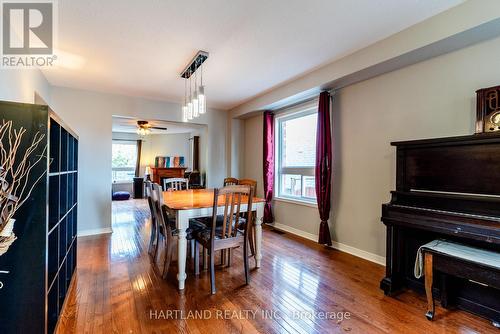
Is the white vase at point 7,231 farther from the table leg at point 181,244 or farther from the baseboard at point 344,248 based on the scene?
the baseboard at point 344,248

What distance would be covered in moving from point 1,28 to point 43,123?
5.41 ft

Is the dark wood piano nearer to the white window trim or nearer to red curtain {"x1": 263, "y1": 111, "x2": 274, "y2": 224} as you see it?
the white window trim

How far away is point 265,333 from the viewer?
168 centimetres

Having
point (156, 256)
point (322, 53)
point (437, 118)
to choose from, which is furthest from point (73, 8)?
point (437, 118)

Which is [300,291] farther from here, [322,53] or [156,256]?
[322,53]

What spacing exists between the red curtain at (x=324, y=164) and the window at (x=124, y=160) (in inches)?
316

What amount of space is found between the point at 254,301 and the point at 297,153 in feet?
8.98

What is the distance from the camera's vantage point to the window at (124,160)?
29.7 ft

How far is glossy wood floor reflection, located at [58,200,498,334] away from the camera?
176 centimetres

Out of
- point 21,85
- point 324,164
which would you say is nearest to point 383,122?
point 324,164

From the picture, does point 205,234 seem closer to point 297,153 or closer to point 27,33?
point 297,153

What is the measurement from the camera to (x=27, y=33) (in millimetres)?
2270

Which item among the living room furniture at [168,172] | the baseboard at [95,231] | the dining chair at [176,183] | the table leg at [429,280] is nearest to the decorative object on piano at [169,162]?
the living room furniture at [168,172]

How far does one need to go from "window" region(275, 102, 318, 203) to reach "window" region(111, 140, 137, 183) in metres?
6.93
